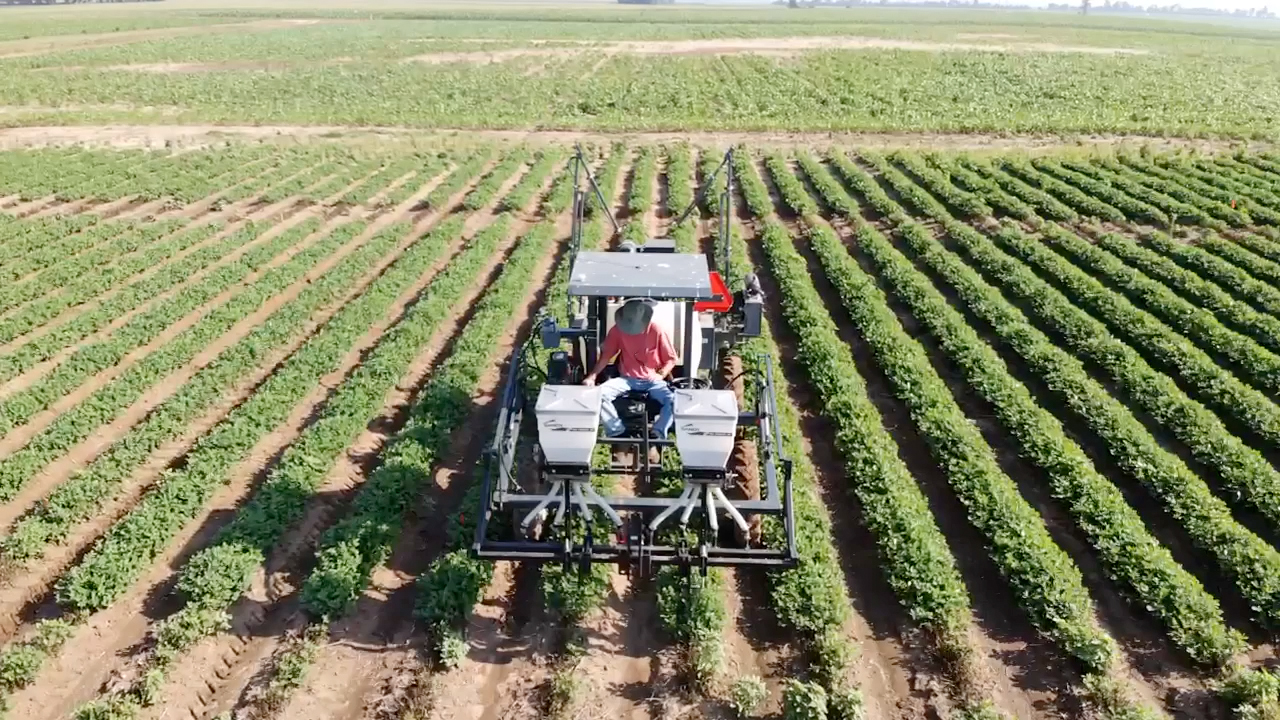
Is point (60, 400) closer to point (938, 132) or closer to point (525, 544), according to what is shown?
point (525, 544)

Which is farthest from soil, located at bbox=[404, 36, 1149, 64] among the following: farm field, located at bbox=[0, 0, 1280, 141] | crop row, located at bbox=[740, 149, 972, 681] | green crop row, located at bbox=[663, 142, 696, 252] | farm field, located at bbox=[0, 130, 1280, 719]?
crop row, located at bbox=[740, 149, 972, 681]

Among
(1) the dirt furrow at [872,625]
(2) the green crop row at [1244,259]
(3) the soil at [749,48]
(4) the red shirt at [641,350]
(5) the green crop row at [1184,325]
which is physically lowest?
(1) the dirt furrow at [872,625]

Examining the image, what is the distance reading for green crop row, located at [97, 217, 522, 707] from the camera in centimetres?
746

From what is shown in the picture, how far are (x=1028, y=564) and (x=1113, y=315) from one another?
8.24 meters

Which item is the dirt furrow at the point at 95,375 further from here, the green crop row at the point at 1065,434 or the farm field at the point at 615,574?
the green crop row at the point at 1065,434

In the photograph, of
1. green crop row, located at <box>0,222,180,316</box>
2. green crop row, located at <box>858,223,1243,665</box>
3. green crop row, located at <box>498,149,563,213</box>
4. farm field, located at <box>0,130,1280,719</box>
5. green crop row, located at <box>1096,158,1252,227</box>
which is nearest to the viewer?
farm field, located at <box>0,130,1280,719</box>

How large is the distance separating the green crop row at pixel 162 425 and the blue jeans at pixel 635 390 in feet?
19.0

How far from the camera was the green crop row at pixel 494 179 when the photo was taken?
2242 centimetres

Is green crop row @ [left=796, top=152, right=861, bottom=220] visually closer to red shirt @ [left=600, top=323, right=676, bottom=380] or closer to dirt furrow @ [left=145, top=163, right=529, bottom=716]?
dirt furrow @ [left=145, top=163, right=529, bottom=716]

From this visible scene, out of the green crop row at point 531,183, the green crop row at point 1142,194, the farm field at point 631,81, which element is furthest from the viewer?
the farm field at point 631,81

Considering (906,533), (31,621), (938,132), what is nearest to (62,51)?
(938,132)

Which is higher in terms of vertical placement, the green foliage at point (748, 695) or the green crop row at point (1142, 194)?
the green crop row at point (1142, 194)

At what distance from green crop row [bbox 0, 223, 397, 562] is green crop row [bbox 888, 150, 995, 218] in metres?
15.2

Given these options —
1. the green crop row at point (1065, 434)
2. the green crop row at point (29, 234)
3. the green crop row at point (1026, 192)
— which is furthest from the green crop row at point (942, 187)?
the green crop row at point (29, 234)
